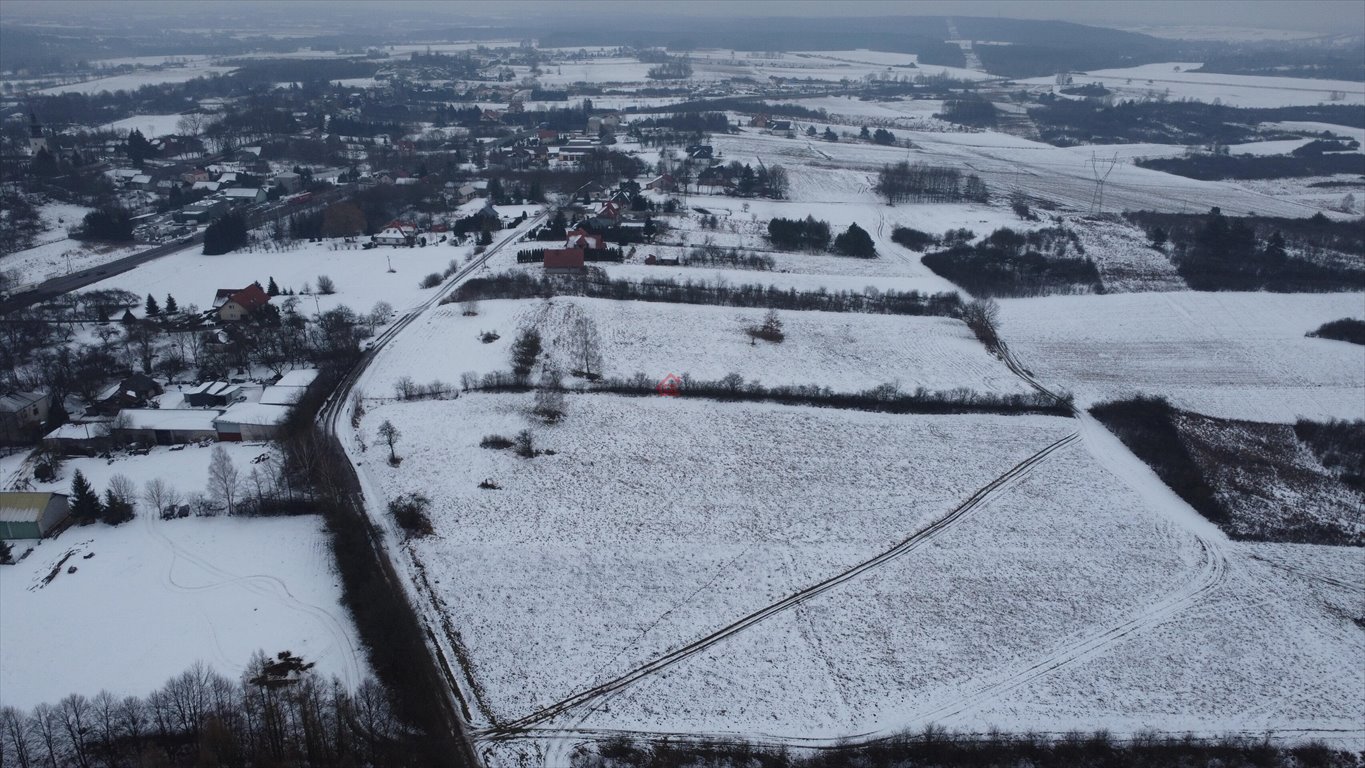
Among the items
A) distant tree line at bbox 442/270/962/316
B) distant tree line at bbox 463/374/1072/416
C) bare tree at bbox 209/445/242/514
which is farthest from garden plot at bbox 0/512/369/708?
distant tree line at bbox 442/270/962/316

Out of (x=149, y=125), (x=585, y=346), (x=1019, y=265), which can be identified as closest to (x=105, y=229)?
(x=585, y=346)

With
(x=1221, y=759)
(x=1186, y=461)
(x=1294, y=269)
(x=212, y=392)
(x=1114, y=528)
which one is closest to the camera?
(x=1221, y=759)

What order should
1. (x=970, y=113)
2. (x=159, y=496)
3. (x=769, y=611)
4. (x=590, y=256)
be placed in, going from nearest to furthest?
(x=769, y=611), (x=159, y=496), (x=590, y=256), (x=970, y=113)

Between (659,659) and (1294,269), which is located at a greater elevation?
(1294,269)

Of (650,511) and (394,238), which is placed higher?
(394,238)

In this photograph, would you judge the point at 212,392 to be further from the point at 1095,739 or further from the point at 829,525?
the point at 1095,739

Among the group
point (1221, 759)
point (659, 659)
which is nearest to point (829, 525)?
point (659, 659)

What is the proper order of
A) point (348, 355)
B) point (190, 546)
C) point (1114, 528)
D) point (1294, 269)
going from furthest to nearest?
point (1294, 269), point (348, 355), point (1114, 528), point (190, 546)

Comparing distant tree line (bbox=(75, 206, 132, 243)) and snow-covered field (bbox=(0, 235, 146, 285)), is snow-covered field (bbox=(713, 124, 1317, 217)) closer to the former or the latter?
distant tree line (bbox=(75, 206, 132, 243))

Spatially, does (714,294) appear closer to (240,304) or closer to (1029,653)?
(240,304)
